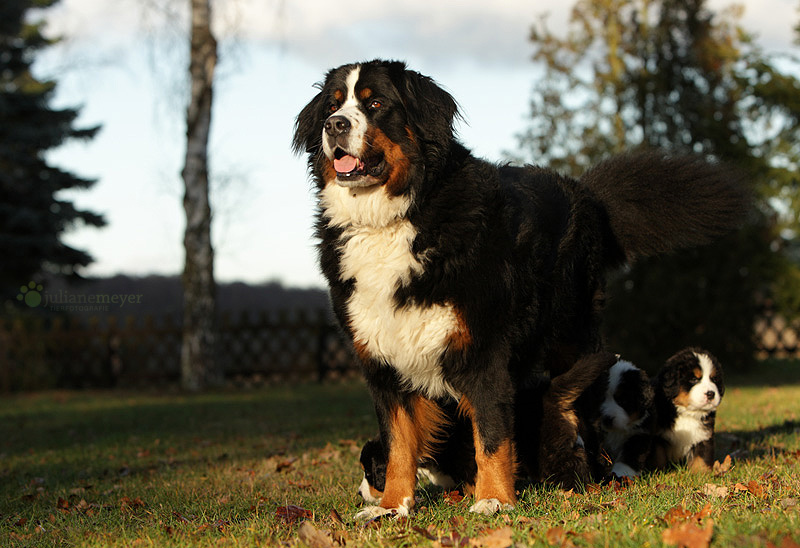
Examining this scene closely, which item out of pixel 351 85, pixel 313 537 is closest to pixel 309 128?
pixel 351 85

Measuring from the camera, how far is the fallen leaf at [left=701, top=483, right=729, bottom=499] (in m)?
3.78

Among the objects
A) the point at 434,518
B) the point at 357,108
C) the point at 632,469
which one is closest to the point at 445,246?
the point at 357,108

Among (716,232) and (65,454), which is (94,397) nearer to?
(65,454)

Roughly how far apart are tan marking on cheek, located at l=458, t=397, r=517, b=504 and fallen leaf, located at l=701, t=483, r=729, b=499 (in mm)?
951

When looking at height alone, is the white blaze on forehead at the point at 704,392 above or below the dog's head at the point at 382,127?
below

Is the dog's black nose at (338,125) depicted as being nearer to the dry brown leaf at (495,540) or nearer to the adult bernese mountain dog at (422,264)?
the adult bernese mountain dog at (422,264)

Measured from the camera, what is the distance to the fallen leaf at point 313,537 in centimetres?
303

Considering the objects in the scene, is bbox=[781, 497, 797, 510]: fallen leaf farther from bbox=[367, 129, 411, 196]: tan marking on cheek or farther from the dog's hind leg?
bbox=[367, 129, 411, 196]: tan marking on cheek

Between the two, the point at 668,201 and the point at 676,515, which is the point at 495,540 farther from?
the point at 668,201

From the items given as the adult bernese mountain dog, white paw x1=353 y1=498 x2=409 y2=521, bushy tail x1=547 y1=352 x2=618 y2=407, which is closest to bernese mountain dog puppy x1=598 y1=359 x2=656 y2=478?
bushy tail x1=547 y1=352 x2=618 y2=407

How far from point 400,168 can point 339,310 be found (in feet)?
2.63

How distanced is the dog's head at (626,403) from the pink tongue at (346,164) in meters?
2.28

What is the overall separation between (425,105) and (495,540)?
89.8 inches

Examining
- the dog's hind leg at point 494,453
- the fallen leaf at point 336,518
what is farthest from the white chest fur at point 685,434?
the fallen leaf at point 336,518
